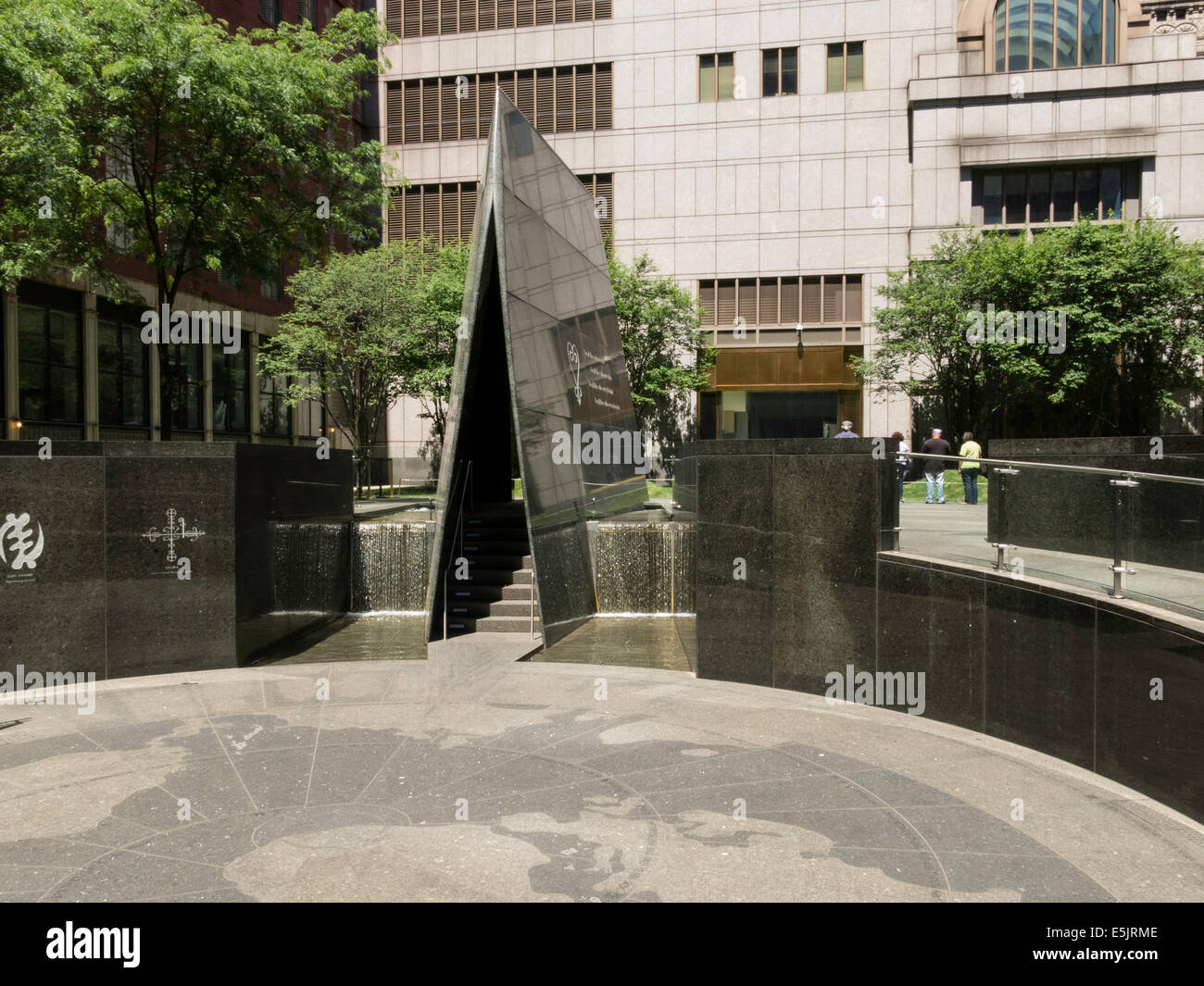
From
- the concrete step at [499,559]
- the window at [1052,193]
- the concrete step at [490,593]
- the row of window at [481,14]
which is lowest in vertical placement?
the concrete step at [490,593]

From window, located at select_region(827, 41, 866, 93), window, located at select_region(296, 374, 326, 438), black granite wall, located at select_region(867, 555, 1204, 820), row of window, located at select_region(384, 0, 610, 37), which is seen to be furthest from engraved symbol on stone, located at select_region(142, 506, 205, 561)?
row of window, located at select_region(384, 0, 610, 37)

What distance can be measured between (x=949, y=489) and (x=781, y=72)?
35.0 metres

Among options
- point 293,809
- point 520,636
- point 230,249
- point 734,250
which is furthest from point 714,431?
point 293,809

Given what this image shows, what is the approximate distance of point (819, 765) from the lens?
6.73 metres

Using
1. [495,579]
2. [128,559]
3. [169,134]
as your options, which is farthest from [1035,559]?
[169,134]

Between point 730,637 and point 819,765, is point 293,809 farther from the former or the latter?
point 730,637

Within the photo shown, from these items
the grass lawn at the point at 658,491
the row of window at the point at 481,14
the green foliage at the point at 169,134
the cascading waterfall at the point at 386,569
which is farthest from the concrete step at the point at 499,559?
the row of window at the point at 481,14

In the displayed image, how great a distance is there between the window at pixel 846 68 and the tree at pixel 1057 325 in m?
8.26

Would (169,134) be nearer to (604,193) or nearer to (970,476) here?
(970,476)

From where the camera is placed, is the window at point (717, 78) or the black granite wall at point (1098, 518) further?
the window at point (717, 78)

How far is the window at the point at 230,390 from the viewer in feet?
126

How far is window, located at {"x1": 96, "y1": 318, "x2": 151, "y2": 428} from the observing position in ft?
104

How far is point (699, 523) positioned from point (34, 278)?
27.1 meters

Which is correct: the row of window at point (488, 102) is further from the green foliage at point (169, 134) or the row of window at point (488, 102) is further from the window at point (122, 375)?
the green foliage at point (169, 134)
